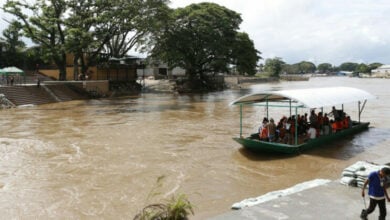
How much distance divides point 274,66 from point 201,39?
275ft

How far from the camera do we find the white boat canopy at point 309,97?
1486 cm

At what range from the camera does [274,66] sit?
133m

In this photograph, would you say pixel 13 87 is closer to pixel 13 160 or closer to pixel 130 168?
pixel 13 160

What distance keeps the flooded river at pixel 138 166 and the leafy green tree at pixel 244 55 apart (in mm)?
32447

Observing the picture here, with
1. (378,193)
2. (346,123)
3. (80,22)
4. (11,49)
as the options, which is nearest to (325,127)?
(346,123)

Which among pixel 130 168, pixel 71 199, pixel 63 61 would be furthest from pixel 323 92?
pixel 63 61

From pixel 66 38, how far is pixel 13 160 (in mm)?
28239

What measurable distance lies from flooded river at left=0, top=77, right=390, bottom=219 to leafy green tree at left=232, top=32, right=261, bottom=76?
32.4 m

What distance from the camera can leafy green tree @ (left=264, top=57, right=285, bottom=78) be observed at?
13088 cm

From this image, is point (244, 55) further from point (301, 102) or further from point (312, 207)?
point (312, 207)

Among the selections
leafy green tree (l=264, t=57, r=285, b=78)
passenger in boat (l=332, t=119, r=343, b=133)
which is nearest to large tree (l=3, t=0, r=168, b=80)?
passenger in boat (l=332, t=119, r=343, b=133)

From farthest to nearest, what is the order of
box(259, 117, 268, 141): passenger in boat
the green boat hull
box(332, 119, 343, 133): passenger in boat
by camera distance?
box(332, 119, 343, 133): passenger in boat, box(259, 117, 268, 141): passenger in boat, the green boat hull

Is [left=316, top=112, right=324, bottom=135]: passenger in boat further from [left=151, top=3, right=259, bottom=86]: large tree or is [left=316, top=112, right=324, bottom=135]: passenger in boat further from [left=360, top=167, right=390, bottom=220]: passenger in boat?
[left=151, top=3, right=259, bottom=86]: large tree

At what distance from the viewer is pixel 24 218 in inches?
371
